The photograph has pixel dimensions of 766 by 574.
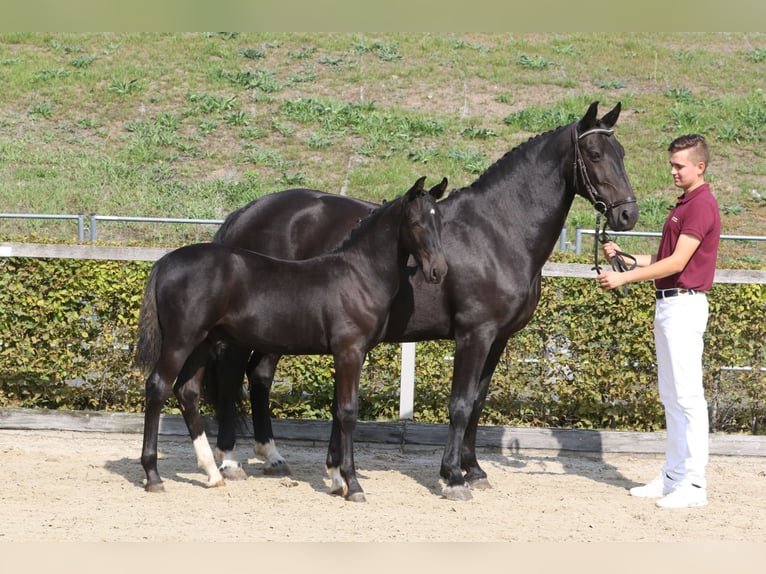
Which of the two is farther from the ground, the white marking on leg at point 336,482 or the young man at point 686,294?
the young man at point 686,294

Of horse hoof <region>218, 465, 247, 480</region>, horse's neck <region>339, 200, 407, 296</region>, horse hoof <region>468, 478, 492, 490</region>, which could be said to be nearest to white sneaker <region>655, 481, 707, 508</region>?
horse hoof <region>468, 478, 492, 490</region>

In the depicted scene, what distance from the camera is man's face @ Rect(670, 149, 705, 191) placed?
5766 millimetres

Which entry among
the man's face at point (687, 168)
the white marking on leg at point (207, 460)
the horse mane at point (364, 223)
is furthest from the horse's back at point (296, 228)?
the man's face at point (687, 168)

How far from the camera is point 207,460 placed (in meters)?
6.07

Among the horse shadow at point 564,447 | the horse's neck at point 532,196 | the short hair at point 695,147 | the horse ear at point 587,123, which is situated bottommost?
the horse shadow at point 564,447

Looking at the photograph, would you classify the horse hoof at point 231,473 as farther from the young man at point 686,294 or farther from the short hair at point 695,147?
the short hair at point 695,147

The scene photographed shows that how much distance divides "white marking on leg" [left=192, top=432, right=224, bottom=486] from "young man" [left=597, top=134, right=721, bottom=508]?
2.74m

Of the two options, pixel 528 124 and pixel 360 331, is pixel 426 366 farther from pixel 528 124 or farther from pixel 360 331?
pixel 528 124

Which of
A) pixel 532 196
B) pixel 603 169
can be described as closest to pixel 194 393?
pixel 532 196

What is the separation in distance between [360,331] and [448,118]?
743 inches

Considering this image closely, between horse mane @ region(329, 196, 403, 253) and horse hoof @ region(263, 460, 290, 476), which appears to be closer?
horse mane @ region(329, 196, 403, 253)

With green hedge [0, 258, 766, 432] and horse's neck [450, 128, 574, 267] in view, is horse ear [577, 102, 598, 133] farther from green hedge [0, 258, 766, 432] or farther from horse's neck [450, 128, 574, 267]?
green hedge [0, 258, 766, 432]

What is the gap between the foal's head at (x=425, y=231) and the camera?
5.55 meters

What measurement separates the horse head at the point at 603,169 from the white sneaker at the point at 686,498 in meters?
1.73
